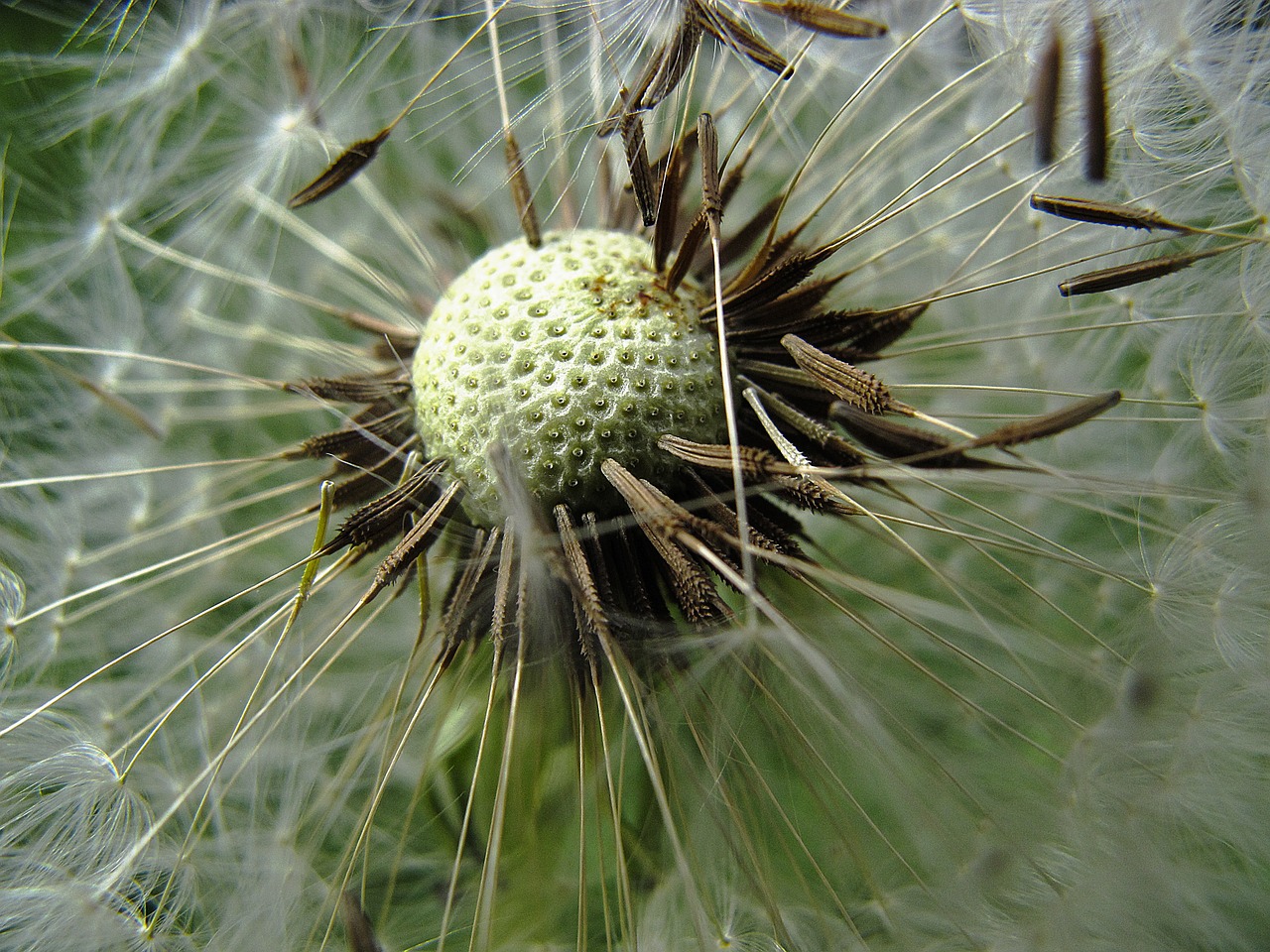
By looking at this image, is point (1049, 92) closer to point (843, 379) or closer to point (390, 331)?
point (843, 379)

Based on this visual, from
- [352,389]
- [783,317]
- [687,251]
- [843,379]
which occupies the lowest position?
[843,379]

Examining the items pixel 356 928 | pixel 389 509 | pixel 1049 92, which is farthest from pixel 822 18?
pixel 356 928

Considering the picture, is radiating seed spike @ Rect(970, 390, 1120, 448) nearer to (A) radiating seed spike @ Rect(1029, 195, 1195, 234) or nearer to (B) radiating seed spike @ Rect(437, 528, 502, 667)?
(A) radiating seed spike @ Rect(1029, 195, 1195, 234)

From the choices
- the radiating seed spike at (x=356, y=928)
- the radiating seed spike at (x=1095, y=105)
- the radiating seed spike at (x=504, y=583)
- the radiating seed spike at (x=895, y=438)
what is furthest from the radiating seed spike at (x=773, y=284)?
the radiating seed spike at (x=356, y=928)

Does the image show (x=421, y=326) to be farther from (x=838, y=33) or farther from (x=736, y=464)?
(x=838, y=33)

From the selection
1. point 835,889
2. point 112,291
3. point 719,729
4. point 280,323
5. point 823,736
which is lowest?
point 835,889

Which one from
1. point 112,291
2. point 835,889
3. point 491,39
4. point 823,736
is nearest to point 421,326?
point 491,39

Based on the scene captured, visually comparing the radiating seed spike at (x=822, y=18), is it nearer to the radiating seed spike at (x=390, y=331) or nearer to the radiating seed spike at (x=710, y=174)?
the radiating seed spike at (x=710, y=174)
